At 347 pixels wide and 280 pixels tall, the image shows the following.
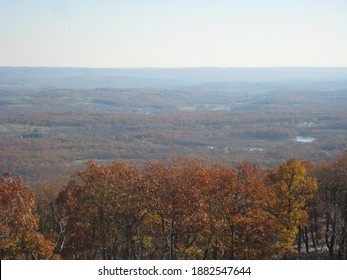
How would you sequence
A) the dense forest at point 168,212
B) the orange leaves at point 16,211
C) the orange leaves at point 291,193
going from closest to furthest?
the orange leaves at point 16,211
the dense forest at point 168,212
the orange leaves at point 291,193

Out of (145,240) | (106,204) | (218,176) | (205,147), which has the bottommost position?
(205,147)

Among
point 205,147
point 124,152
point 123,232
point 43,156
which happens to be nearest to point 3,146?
point 43,156

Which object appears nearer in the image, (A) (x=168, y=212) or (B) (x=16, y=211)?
(B) (x=16, y=211)

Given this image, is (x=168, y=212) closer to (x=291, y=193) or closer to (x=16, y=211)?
(x=16, y=211)

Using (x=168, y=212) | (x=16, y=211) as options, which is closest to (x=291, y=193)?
(x=168, y=212)

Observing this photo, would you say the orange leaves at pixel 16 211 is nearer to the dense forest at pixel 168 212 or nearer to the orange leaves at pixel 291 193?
the dense forest at pixel 168 212

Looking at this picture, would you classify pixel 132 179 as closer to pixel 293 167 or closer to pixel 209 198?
pixel 209 198

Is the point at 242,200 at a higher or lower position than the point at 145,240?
higher

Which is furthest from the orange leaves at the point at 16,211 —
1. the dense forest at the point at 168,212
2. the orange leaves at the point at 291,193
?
the orange leaves at the point at 291,193

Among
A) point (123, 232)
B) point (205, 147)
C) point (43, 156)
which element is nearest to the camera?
point (123, 232)
